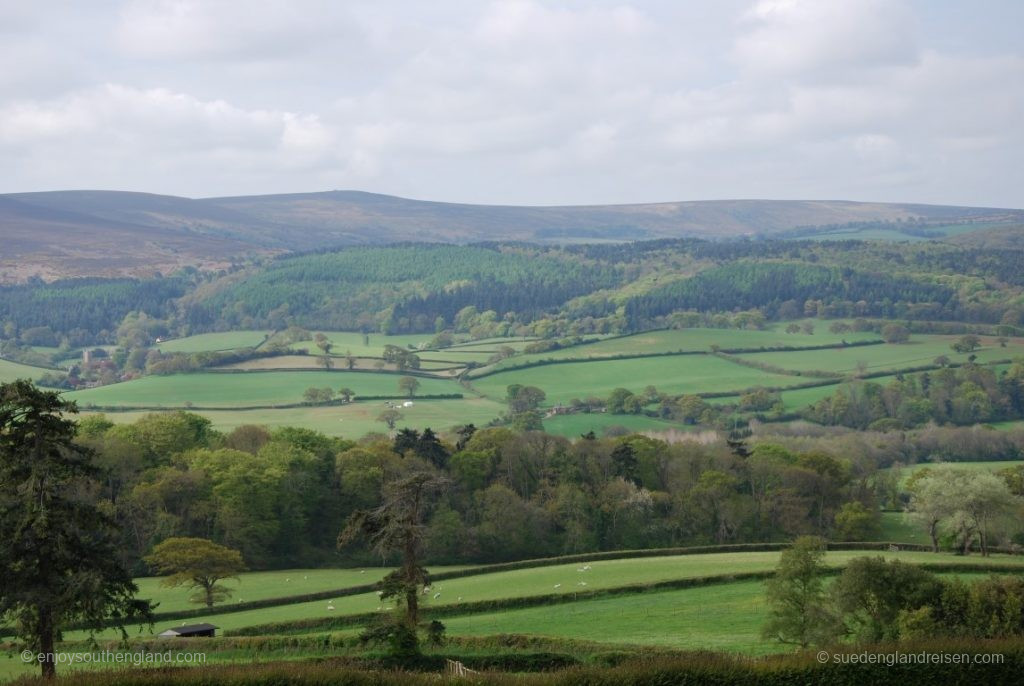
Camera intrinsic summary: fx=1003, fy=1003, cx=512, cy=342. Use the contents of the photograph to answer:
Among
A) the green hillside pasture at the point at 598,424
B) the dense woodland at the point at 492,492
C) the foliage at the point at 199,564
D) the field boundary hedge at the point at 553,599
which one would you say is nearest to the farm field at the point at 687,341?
the green hillside pasture at the point at 598,424

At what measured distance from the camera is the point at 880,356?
A: 499 ft

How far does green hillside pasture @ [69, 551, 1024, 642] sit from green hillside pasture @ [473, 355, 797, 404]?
229ft

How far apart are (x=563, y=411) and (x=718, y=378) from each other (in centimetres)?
2760

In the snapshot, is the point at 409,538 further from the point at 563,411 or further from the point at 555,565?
the point at 563,411

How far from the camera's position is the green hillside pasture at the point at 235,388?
125m

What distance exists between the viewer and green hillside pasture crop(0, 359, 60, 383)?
465 ft

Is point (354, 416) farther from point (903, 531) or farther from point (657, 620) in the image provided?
point (657, 620)

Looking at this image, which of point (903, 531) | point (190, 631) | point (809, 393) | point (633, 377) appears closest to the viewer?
point (190, 631)

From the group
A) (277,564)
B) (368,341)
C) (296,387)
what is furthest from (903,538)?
(368,341)

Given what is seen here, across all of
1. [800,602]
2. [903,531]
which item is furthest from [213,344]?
[800,602]

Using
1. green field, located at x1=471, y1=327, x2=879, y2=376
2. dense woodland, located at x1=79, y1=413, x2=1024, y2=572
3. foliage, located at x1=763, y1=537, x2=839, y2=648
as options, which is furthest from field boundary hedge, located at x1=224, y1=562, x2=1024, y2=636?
green field, located at x1=471, y1=327, x2=879, y2=376

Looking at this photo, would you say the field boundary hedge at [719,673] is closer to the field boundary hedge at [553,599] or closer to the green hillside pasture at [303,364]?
the field boundary hedge at [553,599]

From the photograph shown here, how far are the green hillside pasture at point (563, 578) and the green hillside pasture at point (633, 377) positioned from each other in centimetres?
6991

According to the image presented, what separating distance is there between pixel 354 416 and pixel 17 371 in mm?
65389
